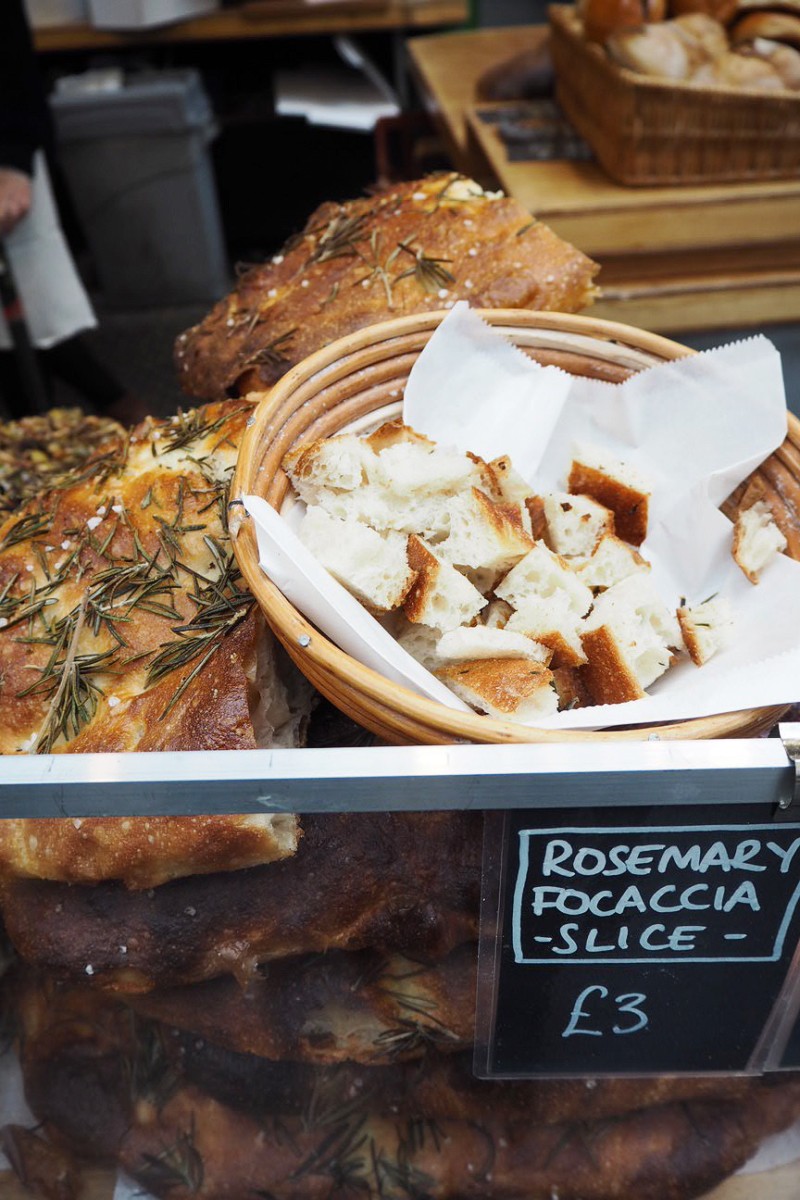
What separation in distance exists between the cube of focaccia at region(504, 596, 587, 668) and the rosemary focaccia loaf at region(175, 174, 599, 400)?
0.62m

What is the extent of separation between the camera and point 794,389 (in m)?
1.96

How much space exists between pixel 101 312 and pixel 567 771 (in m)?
3.46

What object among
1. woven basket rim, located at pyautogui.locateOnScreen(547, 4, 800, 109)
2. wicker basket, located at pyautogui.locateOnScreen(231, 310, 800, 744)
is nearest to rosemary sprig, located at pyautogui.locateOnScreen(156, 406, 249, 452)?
wicker basket, located at pyautogui.locateOnScreen(231, 310, 800, 744)

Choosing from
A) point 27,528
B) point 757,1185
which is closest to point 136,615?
point 27,528

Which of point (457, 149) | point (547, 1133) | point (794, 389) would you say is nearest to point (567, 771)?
point (547, 1133)

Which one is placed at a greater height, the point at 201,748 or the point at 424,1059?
the point at 201,748

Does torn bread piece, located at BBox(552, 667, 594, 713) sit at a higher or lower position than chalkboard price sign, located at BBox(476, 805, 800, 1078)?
higher

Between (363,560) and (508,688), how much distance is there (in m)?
0.22

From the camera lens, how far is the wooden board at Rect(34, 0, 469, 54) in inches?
156

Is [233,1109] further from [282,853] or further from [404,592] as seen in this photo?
[404,592]

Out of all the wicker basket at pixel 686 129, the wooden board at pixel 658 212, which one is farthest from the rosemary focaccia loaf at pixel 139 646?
the wicker basket at pixel 686 129

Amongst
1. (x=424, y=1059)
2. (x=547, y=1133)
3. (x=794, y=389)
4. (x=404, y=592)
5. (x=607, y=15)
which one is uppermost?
(x=607, y=15)

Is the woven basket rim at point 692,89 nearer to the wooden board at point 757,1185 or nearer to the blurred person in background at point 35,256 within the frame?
the blurred person in background at point 35,256

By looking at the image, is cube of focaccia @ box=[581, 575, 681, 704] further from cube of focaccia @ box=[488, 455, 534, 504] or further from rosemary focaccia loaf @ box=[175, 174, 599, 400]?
rosemary focaccia loaf @ box=[175, 174, 599, 400]
